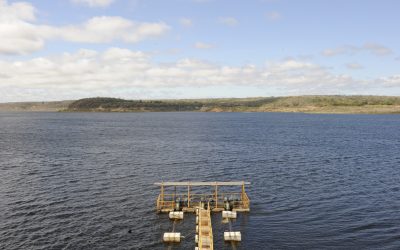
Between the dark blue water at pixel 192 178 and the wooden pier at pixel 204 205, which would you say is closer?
the wooden pier at pixel 204 205

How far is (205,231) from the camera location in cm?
4166

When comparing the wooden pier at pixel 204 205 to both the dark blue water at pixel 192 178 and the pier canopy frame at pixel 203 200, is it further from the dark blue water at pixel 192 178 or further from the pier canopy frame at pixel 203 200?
the dark blue water at pixel 192 178

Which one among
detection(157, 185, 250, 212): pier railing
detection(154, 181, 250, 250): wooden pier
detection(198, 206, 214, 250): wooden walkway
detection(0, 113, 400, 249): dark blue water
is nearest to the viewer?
detection(198, 206, 214, 250): wooden walkway

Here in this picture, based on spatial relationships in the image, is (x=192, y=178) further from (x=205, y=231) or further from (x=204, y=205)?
(x=205, y=231)

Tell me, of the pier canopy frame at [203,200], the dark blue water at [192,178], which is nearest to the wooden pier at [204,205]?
the pier canopy frame at [203,200]

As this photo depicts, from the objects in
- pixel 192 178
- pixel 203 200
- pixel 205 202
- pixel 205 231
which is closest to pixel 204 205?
pixel 205 202

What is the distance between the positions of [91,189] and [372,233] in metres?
43.1

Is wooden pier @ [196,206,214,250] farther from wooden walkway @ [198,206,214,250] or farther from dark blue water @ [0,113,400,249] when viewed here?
dark blue water @ [0,113,400,249]

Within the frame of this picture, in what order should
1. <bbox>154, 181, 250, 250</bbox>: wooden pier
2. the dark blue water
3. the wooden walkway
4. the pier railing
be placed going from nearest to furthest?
the wooden walkway, <bbox>154, 181, 250, 250</bbox>: wooden pier, the dark blue water, the pier railing

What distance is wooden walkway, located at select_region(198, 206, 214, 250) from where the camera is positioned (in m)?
38.1

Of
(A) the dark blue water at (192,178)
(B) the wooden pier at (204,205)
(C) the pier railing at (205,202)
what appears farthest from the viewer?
(C) the pier railing at (205,202)

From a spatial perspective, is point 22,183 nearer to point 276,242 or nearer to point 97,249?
point 97,249

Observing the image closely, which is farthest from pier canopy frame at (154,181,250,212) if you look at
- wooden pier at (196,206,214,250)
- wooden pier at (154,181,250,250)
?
wooden pier at (196,206,214,250)

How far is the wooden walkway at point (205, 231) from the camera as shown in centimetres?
3807
